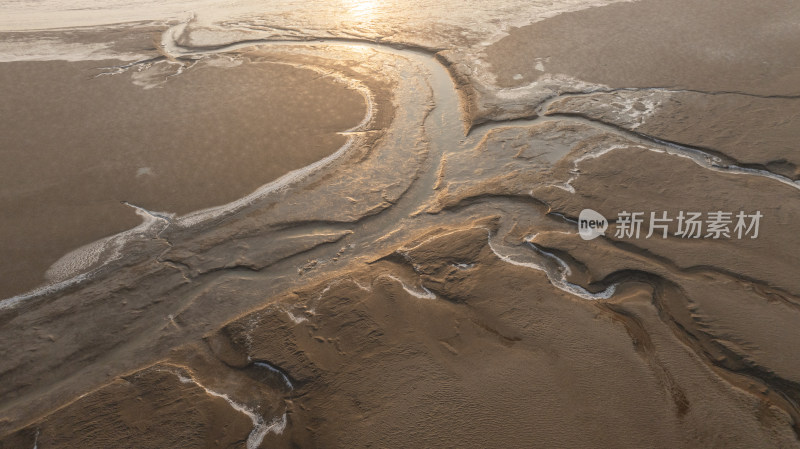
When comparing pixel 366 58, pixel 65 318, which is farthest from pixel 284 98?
pixel 65 318

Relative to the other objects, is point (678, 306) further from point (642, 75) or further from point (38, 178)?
point (38, 178)

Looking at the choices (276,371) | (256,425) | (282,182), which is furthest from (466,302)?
(282,182)

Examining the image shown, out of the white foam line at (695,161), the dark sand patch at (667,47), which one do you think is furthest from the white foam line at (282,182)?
the white foam line at (695,161)

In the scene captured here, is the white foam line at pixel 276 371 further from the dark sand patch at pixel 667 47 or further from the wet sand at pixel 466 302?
the dark sand patch at pixel 667 47

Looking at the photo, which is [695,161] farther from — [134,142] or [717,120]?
[134,142]

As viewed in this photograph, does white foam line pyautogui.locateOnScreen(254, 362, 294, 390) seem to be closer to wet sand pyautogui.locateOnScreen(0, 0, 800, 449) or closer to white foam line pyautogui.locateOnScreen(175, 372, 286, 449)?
wet sand pyautogui.locateOnScreen(0, 0, 800, 449)

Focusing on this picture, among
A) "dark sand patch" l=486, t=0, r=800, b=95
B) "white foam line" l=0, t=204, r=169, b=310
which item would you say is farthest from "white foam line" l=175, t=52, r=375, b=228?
"dark sand patch" l=486, t=0, r=800, b=95
